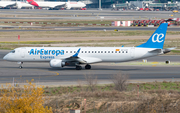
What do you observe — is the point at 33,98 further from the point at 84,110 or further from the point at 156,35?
the point at 156,35

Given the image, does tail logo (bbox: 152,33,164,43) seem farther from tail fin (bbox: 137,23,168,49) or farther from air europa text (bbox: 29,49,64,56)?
air europa text (bbox: 29,49,64,56)

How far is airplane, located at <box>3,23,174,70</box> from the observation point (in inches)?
1702

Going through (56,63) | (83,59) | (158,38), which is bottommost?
(56,63)

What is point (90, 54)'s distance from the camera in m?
44.5

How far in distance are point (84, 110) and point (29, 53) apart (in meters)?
23.5

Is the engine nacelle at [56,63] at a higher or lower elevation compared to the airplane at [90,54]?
lower

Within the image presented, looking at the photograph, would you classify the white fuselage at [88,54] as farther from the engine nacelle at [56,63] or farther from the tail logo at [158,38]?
the tail logo at [158,38]

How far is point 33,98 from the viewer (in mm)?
19453

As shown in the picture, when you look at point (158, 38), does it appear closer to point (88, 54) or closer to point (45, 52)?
point (88, 54)

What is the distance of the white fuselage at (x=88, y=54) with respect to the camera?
142 ft

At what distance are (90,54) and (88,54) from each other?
306mm

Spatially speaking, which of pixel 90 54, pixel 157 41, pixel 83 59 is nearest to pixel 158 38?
pixel 157 41

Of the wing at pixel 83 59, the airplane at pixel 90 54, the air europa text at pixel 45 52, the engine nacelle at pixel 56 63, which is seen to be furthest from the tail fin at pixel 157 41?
the air europa text at pixel 45 52

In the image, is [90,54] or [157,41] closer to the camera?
[157,41]
